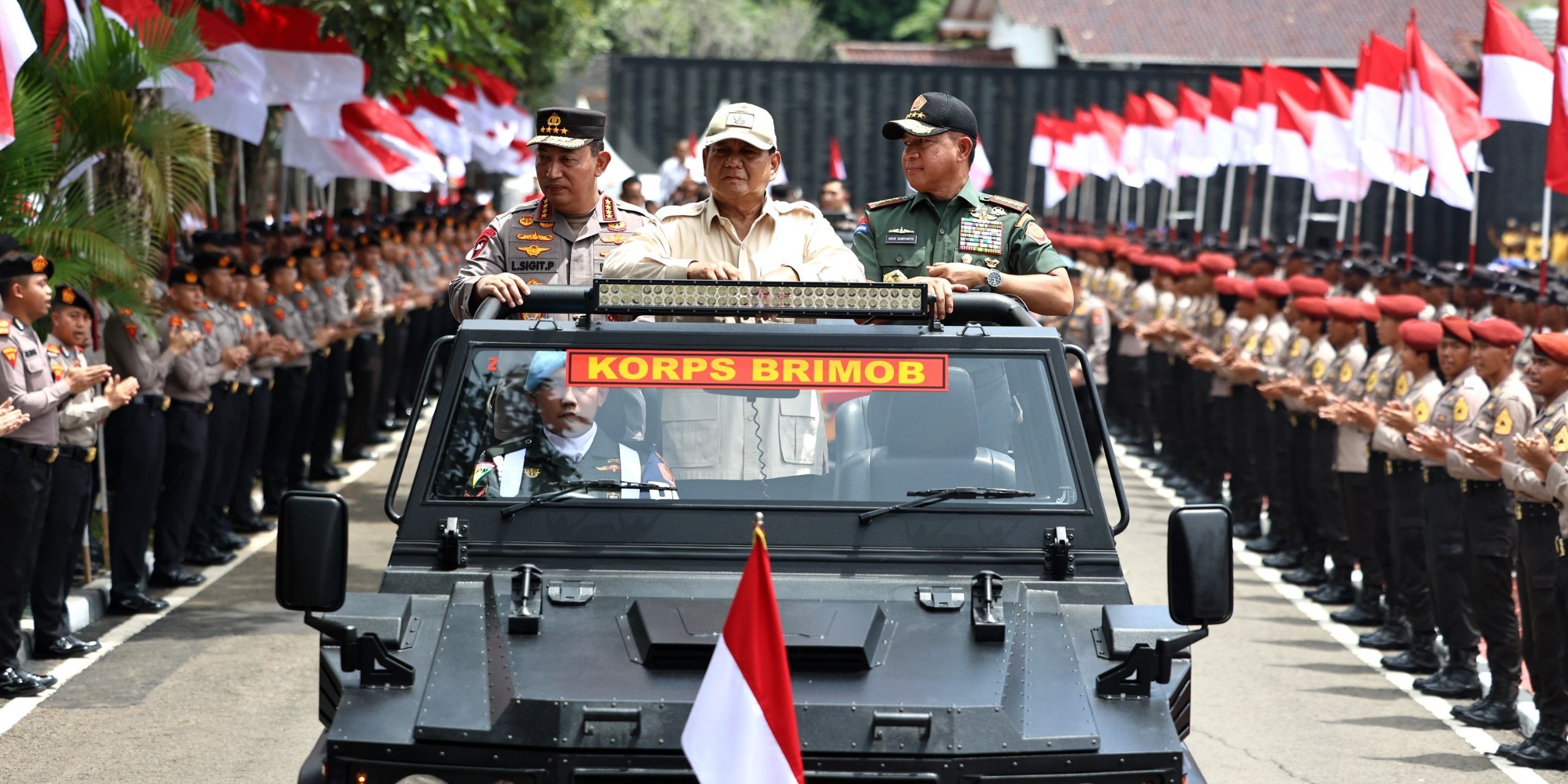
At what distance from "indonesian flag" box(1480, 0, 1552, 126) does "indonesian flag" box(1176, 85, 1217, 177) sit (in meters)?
11.7

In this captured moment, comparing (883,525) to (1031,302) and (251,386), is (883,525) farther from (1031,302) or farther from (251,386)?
(251,386)

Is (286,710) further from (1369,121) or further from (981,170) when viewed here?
(981,170)

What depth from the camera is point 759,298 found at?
5.18m

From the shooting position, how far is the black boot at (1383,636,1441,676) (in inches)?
426

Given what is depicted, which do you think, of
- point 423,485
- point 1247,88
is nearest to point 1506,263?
point 1247,88

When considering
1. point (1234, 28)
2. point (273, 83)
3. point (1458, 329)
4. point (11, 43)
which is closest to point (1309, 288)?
point (1458, 329)

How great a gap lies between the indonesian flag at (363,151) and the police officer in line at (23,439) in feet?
27.0

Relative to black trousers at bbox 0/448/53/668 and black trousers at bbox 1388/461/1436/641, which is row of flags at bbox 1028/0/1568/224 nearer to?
black trousers at bbox 1388/461/1436/641

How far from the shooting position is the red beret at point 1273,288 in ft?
51.3

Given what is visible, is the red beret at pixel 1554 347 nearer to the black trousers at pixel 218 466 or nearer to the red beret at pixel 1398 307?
the red beret at pixel 1398 307

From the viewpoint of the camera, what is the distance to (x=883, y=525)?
501cm

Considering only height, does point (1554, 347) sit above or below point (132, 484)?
above

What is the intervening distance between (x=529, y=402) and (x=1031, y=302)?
209 centimetres

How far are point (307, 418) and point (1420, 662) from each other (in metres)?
9.86
